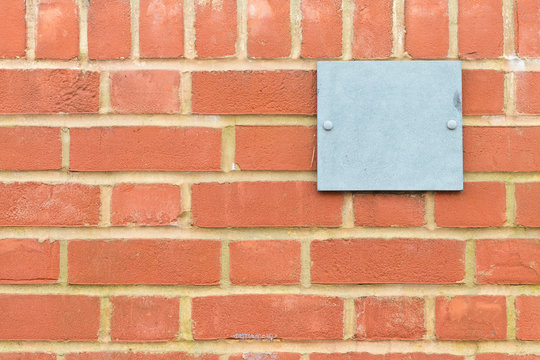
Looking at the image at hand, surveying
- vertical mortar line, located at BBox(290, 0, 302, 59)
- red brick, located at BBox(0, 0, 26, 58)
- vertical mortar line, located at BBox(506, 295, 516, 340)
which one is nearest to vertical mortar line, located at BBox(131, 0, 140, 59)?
red brick, located at BBox(0, 0, 26, 58)

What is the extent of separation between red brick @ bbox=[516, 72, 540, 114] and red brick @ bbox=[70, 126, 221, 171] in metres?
0.65

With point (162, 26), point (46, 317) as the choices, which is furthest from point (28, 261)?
point (162, 26)

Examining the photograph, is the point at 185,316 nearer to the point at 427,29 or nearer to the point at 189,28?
the point at 189,28

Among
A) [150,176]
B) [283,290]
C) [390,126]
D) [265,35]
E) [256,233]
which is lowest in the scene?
[283,290]

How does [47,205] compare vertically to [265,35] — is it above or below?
below

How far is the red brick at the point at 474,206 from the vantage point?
41.9 inches

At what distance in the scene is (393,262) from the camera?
107 cm

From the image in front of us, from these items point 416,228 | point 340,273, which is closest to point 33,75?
point 340,273

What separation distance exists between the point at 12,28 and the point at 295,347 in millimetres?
921

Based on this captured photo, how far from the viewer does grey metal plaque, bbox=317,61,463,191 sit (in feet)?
3.45

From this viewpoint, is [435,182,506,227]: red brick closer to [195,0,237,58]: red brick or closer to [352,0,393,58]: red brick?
[352,0,393,58]: red brick

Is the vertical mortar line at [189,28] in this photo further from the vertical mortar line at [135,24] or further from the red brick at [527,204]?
the red brick at [527,204]

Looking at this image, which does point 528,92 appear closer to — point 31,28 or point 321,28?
point 321,28

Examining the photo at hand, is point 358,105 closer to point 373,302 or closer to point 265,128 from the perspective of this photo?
point 265,128
